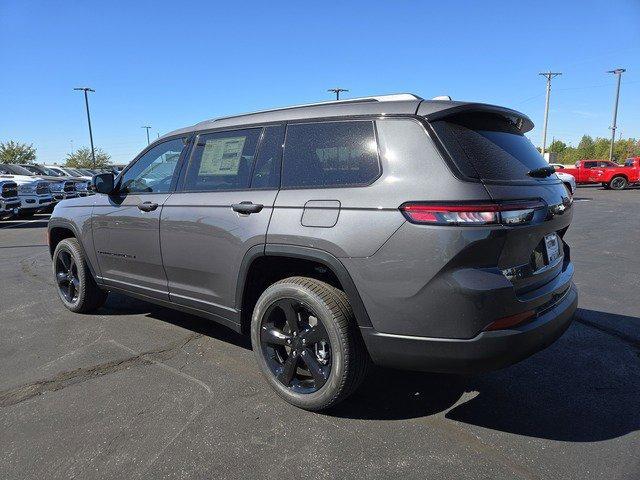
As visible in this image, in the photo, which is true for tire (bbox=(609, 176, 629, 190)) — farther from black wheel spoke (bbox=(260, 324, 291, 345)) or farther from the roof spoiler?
black wheel spoke (bbox=(260, 324, 291, 345))

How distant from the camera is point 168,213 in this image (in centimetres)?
357

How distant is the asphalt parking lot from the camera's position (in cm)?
235

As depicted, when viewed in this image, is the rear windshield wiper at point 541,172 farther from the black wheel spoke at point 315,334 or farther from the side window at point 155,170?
the side window at point 155,170

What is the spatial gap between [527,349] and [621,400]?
3.45 ft

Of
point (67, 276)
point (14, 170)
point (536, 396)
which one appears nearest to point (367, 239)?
point (536, 396)

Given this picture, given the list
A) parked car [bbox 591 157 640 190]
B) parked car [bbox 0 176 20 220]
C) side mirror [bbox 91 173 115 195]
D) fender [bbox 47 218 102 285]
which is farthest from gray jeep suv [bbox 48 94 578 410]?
parked car [bbox 591 157 640 190]

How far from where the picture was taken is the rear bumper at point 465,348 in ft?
7.55

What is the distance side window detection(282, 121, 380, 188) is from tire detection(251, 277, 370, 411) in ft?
2.04

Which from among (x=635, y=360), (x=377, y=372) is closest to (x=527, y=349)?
(x=377, y=372)

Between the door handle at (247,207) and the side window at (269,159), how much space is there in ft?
0.47

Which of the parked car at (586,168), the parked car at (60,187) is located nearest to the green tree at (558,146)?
the parked car at (586,168)

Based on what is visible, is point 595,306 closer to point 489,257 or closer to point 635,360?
point 635,360

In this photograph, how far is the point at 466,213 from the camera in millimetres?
2244

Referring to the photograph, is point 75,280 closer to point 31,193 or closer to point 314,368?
point 314,368
